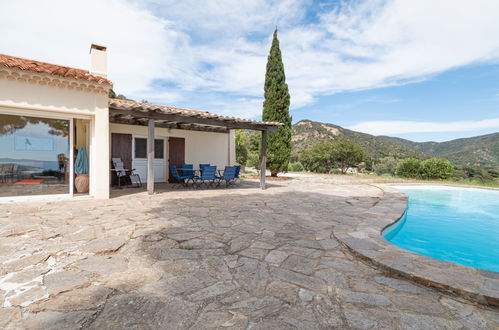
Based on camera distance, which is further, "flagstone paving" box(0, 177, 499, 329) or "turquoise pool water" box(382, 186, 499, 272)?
"turquoise pool water" box(382, 186, 499, 272)

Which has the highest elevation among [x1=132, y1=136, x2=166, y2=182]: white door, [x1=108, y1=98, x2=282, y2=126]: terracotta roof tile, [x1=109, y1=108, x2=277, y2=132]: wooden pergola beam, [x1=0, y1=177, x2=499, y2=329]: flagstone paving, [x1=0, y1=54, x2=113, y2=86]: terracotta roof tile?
[x1=0, y1=54, x2=113, y2=86]: terracotta roof tile

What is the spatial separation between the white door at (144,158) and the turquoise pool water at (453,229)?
864cm

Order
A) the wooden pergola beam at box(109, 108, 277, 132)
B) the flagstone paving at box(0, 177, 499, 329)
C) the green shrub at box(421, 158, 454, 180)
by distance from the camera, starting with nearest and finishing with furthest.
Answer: the flagstone paving at box(0, 177, 499, 329) < the wooden pergola beam at box(109, 108, 277, 132) < the green shrub at box(421, 158, 454, 180)

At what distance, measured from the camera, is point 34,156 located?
6926 millimetres

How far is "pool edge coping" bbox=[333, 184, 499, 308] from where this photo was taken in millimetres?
2059

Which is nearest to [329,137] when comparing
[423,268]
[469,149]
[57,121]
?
[469,149]

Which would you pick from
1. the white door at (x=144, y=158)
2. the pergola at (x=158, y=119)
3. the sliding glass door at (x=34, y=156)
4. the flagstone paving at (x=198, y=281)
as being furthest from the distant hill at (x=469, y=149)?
the sliding glass door at (x=34, y=156)

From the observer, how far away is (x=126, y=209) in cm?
496

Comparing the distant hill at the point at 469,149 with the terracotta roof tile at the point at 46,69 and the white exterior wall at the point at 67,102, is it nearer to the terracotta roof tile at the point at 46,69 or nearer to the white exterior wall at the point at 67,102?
the white exterior wall at the point at 67,102

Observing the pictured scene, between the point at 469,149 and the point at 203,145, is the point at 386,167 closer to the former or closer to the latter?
the point at 203,145

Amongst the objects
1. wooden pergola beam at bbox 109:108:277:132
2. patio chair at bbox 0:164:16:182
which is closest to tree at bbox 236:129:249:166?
wooden pergola beam at bbox 109:108:277:132

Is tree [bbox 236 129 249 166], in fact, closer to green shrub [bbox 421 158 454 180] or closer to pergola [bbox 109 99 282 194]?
pergola [bbox 109 99 282 194]

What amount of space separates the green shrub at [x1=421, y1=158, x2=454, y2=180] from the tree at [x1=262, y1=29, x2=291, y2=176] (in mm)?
8890

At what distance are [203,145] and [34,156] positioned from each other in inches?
235
